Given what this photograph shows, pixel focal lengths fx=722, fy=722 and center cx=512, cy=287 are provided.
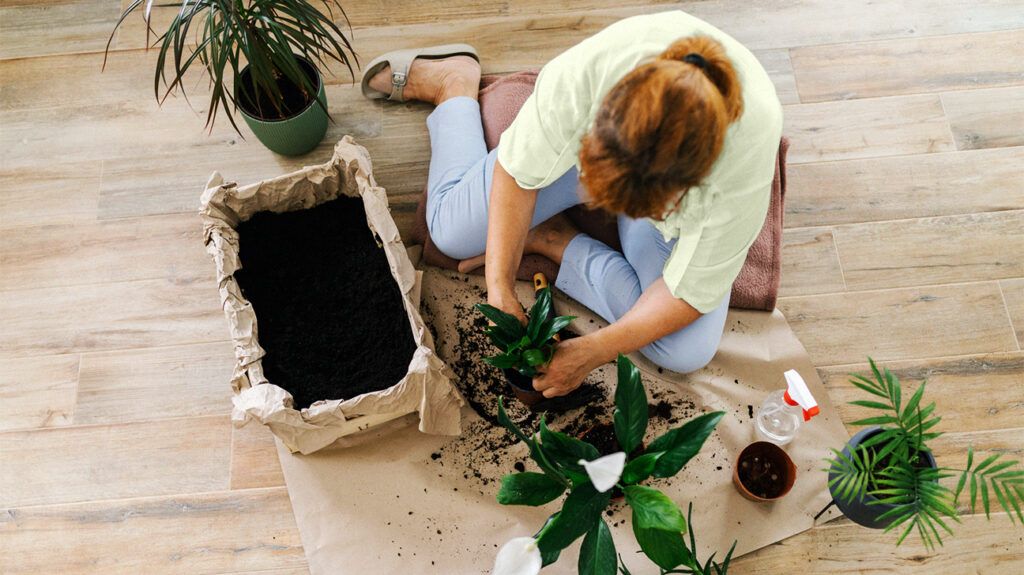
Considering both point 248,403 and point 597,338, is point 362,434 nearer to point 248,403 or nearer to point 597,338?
point 248,403

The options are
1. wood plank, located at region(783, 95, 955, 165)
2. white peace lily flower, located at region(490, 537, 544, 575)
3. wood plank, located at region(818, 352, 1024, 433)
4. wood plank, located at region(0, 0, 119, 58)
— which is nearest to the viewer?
white peace lily flower, located at region(490, 537, 544, 575)

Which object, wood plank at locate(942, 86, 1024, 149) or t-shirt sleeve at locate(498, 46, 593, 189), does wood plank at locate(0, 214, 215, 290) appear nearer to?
t-shirt sleeve at locate(498, 46, 593, 189)

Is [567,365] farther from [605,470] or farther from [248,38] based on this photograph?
[248,38]

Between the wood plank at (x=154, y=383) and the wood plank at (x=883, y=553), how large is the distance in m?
1.18

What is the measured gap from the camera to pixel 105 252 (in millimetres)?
1731

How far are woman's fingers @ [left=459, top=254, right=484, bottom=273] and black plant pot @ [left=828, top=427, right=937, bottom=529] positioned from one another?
824mm

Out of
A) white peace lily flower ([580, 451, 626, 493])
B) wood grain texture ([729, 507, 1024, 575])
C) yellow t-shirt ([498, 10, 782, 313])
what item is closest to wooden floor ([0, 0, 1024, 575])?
wood grain texture ([729, 507, 1024, 575])

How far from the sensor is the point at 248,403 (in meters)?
1.36

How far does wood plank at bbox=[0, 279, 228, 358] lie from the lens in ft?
5.45

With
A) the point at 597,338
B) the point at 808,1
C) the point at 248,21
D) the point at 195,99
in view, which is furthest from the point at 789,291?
the point at 195,99

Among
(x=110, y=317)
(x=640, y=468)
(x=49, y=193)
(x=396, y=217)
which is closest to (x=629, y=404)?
(x=640, y=468)

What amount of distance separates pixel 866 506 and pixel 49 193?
1953 millimetres

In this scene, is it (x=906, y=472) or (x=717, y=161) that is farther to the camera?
(x=906, y=472)

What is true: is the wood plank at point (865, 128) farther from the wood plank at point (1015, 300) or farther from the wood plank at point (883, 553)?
the wood plank at point (883, 553)
